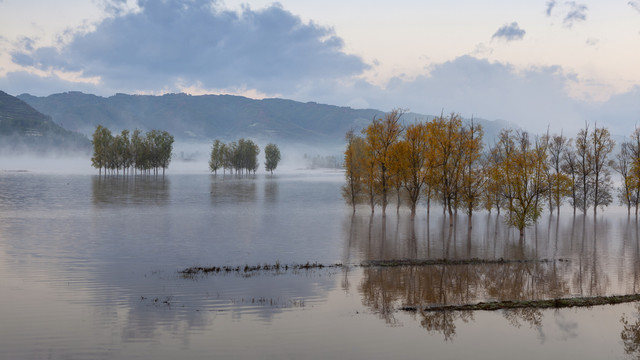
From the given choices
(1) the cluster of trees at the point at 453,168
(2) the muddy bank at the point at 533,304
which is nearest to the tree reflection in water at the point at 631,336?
(2) the muddy bank at the point at 533,304

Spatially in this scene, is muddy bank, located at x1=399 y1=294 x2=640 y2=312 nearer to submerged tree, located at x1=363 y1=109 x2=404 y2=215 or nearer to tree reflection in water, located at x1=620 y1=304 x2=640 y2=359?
tree reflection in water, located at x1=620 y1=304 x2=640 y2=359

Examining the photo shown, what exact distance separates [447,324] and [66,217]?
5978 cm

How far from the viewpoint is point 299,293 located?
27.0 m

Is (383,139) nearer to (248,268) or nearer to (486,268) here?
(486,268)

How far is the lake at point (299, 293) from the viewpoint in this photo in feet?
60.1

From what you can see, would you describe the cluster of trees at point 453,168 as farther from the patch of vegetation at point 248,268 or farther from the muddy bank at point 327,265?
the patch of vegetation at point 248,268

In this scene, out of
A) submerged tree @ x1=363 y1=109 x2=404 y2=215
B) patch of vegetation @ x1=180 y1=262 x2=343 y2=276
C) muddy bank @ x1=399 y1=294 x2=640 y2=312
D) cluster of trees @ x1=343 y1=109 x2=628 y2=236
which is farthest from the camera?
submerged tree @ x1=363 y1=109 x2=404 y2=215

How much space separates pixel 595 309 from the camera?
23.6 meters

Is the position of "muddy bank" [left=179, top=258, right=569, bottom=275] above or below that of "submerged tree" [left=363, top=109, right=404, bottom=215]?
below

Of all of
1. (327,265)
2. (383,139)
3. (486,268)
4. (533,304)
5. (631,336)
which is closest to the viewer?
(631,336)

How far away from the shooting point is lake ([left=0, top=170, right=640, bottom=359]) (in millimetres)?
18328

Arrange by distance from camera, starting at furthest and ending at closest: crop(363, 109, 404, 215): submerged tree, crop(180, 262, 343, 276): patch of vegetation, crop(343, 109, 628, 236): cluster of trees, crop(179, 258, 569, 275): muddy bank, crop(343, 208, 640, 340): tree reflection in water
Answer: crop(363, 109, 404, 215): submerged tree < crop(343, 109, 628, 236): cluster of trees < crop(179, 258, 569, 275): muddy bank < crop(180, 262, 343, 276): patch of vegetation < crop(343, 208, 640, 340): tree reflection in water

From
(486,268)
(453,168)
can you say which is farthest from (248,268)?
(453,168)

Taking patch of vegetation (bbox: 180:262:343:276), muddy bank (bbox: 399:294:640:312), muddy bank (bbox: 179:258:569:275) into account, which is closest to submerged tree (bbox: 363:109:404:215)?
muddy bank (bbox: 179:258:569:275)
